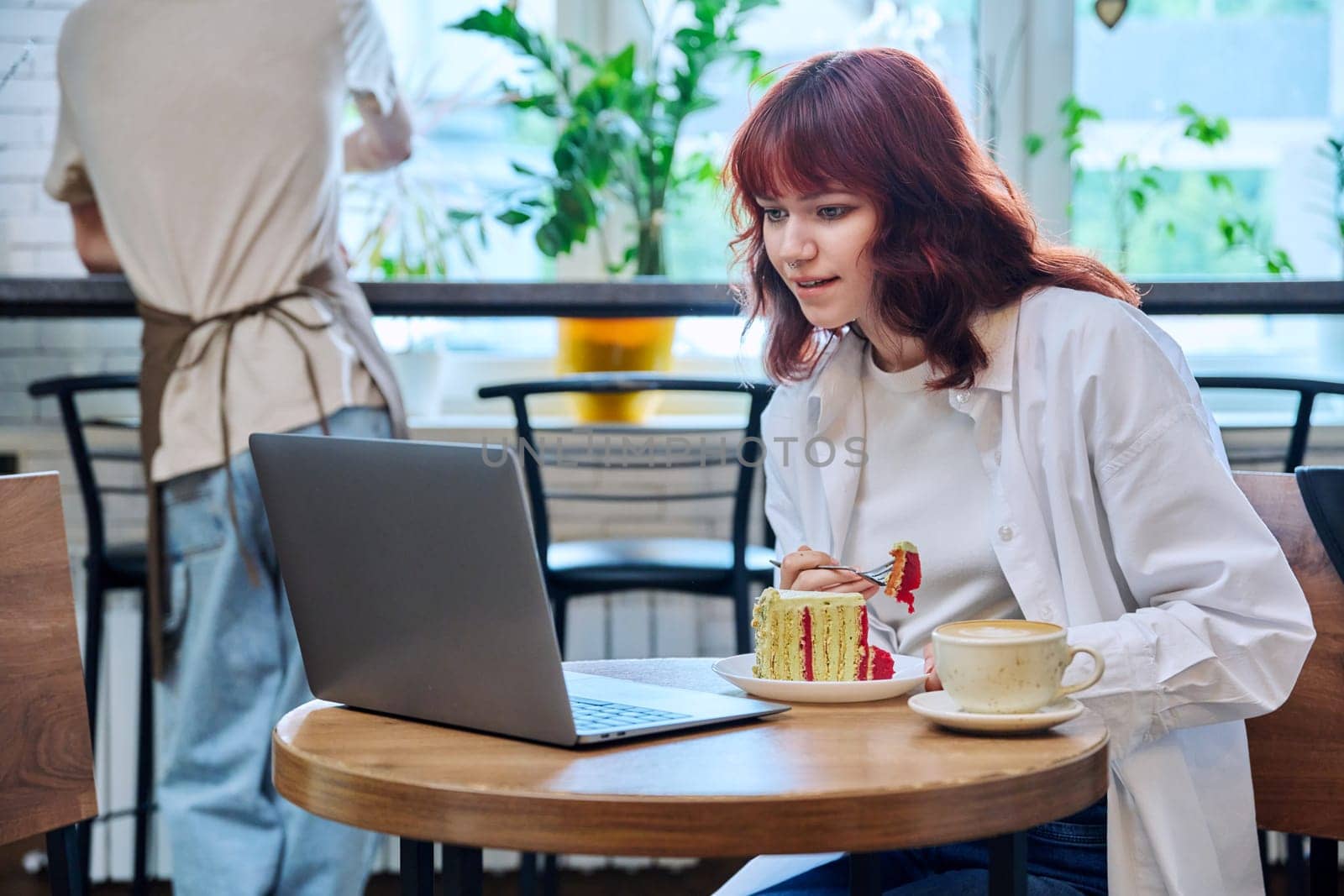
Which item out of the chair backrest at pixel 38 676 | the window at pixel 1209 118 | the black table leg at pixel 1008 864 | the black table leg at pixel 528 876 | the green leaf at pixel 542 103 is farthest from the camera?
the window at pixel 1209 118

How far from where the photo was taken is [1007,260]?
1.37 meters

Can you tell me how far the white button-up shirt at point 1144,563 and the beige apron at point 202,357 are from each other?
1038mm

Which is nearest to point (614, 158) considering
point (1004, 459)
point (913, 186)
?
point (913, 186)

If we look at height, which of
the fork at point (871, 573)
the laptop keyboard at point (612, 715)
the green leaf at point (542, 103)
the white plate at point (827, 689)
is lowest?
the white plate at point (827, 689)

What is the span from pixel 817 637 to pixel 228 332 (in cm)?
125

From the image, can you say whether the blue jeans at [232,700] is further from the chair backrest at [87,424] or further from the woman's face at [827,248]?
the woman's face at [827,248]

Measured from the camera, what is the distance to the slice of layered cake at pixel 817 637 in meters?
1.10

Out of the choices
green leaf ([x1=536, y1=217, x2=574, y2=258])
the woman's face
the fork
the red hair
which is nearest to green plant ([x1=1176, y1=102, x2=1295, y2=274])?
green leaf ([x1=536, y1=217, x2=574, y2=258])

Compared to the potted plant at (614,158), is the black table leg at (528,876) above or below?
below

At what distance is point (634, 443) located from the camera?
8.23 feet

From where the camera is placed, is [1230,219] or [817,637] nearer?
[817,637]

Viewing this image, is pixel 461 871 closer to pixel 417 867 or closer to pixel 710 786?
pixel 417 867

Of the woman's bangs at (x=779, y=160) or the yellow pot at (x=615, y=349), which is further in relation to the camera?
the yellow pot at (x=615, y=349)

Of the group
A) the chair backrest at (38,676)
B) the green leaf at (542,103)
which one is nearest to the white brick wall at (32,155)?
the green leaf at (542,103)
